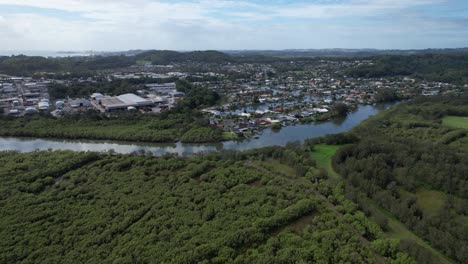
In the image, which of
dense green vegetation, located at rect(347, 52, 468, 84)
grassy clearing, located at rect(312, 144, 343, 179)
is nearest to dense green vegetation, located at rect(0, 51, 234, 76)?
dense green vegetation, located at rect(347, 52, 468, 84)

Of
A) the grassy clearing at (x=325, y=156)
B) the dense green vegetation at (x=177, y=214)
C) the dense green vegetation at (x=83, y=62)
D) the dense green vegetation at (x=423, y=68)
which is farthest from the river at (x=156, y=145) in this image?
the dense green vegetation at (x=423, y=68)

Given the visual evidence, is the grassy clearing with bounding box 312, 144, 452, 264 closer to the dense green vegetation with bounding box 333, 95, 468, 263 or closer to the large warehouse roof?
the dense green vegetation with bounding box 333, 95, 468, 263

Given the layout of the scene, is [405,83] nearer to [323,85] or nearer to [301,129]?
[323,85]

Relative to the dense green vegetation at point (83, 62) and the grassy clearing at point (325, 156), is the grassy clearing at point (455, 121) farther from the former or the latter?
the dense green vegetation at point (83, 62)

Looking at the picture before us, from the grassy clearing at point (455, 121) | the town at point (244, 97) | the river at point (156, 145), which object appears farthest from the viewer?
the town at point (244, 97)

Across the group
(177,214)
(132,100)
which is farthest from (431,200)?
(132,100)

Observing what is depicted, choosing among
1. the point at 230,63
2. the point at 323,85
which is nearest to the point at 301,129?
the point at 323,85
